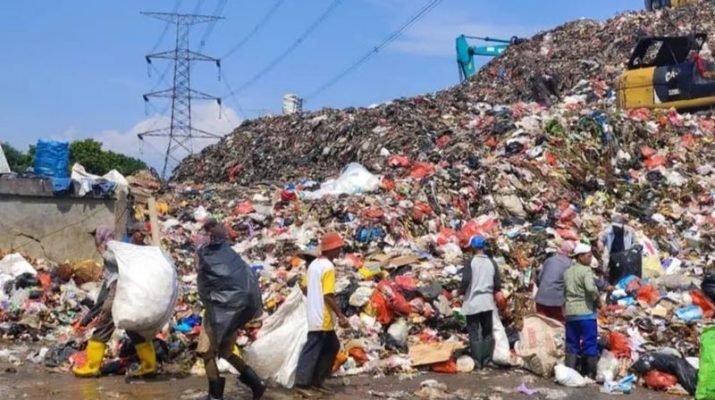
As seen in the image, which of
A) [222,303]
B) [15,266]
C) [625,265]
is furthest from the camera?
[15,266]

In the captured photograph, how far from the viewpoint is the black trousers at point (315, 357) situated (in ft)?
21.0

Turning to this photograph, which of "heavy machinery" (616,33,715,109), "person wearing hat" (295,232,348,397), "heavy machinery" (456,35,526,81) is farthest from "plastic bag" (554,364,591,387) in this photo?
"heavy machinery" (456,35,526,81)

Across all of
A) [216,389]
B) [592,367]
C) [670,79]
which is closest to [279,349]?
[216,389]

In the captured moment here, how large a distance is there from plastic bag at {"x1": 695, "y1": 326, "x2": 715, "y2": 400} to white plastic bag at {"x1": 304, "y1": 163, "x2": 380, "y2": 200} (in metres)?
7.10

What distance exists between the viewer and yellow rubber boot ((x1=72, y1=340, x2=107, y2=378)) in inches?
269

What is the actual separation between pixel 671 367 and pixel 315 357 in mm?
2993

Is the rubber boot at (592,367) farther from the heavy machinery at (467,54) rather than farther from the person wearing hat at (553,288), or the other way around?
the heavy machinery at (467,54)

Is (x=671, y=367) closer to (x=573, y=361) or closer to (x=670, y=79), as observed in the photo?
(x=573, y=361)

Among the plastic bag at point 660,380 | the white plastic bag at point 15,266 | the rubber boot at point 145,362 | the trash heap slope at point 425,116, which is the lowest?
the plastic bag at point 660,380

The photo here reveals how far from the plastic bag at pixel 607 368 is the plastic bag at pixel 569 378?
0.44 feet

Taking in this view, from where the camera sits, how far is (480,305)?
7.63 meters

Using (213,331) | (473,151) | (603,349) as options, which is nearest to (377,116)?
(473,151)

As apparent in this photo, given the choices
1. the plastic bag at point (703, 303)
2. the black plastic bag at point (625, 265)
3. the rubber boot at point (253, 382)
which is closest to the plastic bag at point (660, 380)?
the plastic bag at point (703, 303)

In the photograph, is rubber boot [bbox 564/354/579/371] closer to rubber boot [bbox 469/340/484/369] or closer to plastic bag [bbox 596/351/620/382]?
plastic bag [bbox 596/351/620/382]
